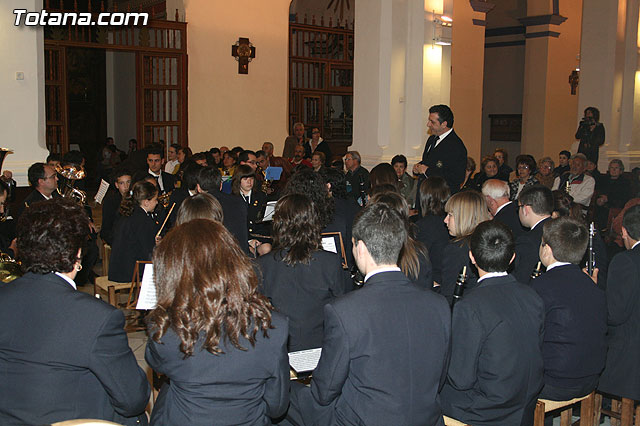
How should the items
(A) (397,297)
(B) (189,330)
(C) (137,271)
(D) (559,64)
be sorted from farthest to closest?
(D) (559,64)
(C) (137,271)
(A) (397,297)
(B) (189,330)

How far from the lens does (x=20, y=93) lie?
289 inches

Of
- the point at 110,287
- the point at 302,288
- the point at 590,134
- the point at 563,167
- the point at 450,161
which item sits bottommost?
the point at 110,287

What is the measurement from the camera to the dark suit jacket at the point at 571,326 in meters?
3.12

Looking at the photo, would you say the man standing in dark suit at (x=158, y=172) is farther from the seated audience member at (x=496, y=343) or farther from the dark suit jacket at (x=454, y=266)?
the seated audience member at (x=496, y=343)

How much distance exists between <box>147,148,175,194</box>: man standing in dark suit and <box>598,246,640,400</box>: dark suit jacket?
506 centimetres

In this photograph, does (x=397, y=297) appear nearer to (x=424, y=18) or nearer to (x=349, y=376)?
(x=349, y=376)

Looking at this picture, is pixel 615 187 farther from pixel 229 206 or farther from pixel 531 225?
pixel 229 206

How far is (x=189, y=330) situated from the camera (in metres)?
2.10

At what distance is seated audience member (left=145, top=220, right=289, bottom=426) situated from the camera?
6.89 ft

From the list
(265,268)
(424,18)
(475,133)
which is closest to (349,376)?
(265,268)

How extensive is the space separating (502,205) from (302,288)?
2218 mm

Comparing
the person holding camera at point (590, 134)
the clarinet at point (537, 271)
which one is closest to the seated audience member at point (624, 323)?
the clarinet at point (537, 271)

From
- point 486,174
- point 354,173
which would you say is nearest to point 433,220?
point 354,173

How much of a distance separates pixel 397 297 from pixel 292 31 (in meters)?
11.3
